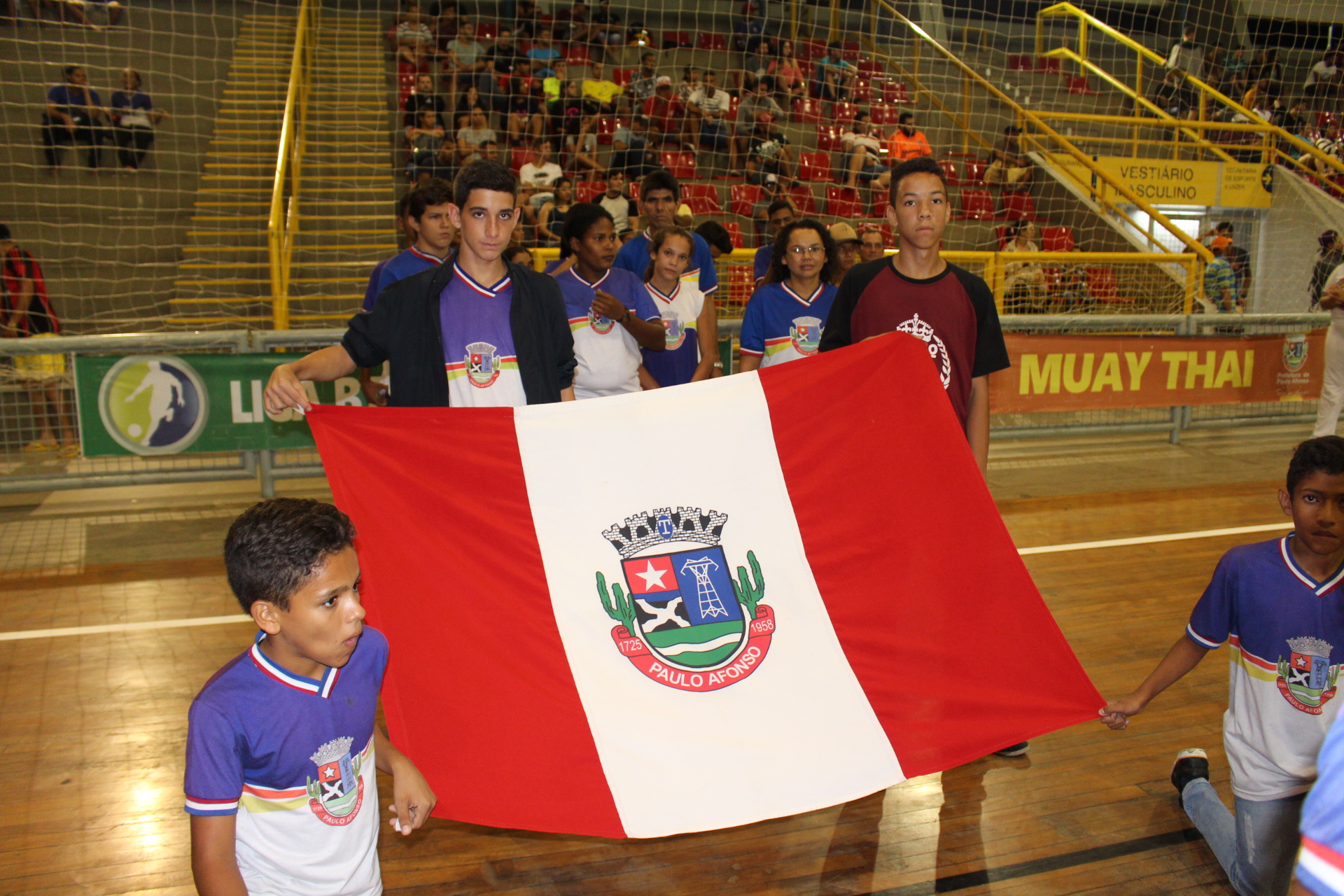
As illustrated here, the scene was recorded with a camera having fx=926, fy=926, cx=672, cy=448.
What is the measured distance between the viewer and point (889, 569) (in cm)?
265

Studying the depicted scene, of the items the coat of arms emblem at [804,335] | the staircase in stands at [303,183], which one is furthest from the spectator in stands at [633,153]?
the coat of arms emblem at [804,335]

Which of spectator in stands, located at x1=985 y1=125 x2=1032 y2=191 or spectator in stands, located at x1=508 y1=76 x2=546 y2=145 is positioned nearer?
spectator in stands, located at x1=508 y1=76 x2=546 y2=145

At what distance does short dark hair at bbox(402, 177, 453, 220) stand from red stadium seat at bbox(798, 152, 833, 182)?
26.9ft

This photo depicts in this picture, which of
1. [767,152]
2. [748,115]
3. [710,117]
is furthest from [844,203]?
[710,117]

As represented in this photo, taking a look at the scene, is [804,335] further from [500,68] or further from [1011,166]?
[1011,166]

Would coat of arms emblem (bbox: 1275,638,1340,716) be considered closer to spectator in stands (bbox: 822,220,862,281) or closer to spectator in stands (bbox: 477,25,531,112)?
spectator in stands (bbox: 822,220,862,281)

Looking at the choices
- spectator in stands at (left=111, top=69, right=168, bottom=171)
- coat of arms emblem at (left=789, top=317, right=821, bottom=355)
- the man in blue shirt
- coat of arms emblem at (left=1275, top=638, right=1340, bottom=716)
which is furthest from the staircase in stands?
coat of arms emblem at (left=1275, top=638, right=1340, bottom=716)

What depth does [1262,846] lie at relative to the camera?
2.24 metres

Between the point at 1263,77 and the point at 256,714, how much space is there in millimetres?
20059

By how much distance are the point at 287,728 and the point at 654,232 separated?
364cm

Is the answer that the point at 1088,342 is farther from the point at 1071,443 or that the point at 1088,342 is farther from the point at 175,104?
the point at 175,104

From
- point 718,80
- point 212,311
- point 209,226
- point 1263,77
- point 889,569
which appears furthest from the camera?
point 1263,77

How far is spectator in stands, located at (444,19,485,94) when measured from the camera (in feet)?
37.3

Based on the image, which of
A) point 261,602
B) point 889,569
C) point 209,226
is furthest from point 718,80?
point 261,602
